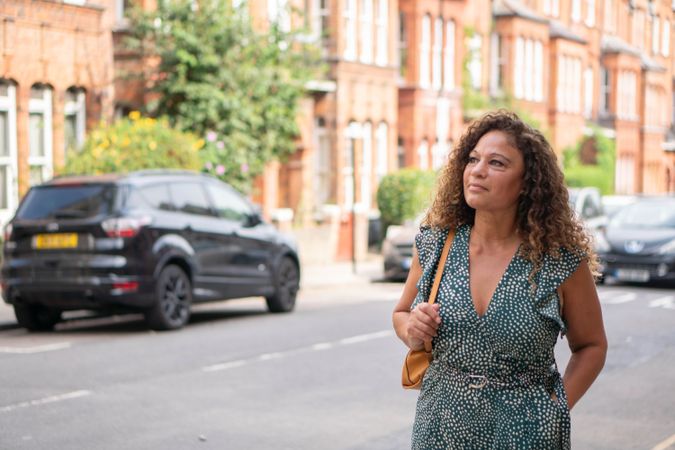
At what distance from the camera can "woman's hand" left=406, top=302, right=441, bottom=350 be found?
11.7 ft

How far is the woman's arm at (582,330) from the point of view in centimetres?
364

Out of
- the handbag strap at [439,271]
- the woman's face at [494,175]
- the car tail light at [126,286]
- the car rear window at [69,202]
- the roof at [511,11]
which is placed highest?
the roof at [511,11]

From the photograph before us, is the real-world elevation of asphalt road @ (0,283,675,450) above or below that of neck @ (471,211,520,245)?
below

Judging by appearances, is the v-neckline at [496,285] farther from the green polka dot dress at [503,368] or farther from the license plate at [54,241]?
the license plate at [54,241]

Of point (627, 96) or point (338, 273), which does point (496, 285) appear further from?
point (627, 96)

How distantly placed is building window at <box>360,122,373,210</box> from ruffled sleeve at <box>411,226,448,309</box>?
3024 centimetres

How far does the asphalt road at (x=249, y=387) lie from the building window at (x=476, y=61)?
28077mm

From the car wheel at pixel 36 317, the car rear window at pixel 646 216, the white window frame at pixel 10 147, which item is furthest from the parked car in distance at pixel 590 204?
the car wheel at pixel 36 317

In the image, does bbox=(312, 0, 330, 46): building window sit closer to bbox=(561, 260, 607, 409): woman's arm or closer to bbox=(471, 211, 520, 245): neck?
bbox=(471, 211, 520, 245): neck

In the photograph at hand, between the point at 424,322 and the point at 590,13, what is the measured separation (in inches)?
2241

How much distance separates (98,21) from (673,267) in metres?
11.1

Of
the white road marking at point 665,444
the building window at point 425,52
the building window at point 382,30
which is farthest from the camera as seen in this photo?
the building window at point 425,52

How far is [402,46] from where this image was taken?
3741 cm

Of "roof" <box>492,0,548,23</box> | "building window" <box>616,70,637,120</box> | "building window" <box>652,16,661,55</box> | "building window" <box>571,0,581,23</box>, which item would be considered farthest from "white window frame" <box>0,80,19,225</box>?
"building window" <box>652,16,661,55</box>
